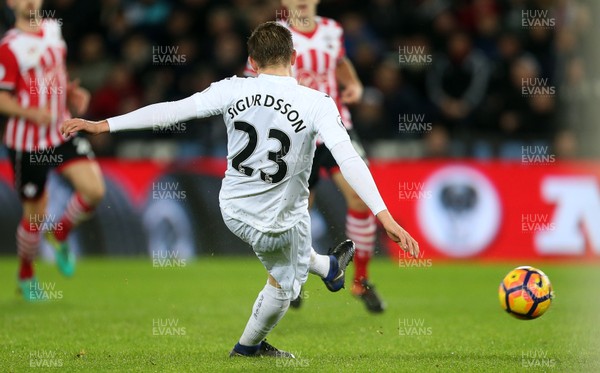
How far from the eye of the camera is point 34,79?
10.1 meters

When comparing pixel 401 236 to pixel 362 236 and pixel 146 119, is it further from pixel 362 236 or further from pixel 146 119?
pixel 362 236

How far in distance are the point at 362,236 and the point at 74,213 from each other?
296 centimetres

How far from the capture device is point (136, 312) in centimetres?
933

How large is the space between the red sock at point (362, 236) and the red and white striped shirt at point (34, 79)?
300cm

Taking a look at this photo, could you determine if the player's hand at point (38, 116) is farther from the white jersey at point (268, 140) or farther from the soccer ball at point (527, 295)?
the soccer ball at point (527, 295)

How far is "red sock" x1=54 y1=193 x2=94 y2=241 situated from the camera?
408 inches

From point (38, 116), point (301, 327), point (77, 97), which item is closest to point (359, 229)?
point (301, 327)

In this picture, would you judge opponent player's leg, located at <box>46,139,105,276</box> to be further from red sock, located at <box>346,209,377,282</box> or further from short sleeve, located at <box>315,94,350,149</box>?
short sleeve, located at <box>315,94,350,149</box>

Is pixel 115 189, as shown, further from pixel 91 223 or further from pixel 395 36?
pixel 395 36

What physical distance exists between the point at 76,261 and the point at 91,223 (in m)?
0.56

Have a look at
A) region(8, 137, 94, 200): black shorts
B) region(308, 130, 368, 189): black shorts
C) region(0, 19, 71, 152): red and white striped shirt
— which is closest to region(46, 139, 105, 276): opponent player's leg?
region(8, 137, 94, 200): black shorts

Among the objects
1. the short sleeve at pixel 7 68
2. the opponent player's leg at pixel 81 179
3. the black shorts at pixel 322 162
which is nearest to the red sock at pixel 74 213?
the opponent player's leg at pixel 81 179

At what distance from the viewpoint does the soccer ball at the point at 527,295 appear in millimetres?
7023

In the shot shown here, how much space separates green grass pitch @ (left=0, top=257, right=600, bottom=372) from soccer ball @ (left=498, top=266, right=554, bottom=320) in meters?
0.27
